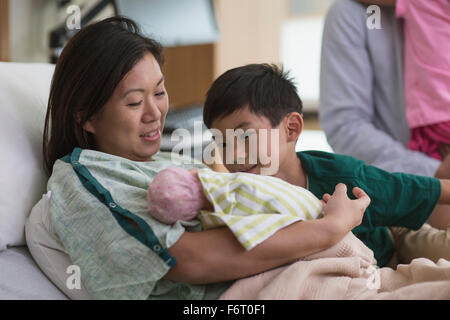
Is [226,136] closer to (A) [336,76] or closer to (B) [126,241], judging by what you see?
(B) [126,241]

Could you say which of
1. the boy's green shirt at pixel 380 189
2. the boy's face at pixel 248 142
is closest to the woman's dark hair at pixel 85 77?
the boy's face at pixel 248 142

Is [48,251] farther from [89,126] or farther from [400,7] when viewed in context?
[400,7]

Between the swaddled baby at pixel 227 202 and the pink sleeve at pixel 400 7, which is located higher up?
the pink sleeve at pixel 400 7

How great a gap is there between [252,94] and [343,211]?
334mm

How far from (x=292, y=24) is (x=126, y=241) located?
318 cm

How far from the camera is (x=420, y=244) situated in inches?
43.4

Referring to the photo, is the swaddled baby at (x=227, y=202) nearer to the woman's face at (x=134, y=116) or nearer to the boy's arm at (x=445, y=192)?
the woman's face at (x=134, y=116)

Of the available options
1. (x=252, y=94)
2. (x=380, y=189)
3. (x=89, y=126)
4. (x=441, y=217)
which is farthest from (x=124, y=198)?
(x=441, y=217)

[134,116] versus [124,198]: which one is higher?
[134,116]

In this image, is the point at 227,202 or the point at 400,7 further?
the point at 400,7

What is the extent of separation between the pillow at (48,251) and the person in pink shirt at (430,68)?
1041mm

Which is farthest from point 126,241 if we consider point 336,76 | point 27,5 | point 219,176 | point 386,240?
point 27,5

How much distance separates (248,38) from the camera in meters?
2.94

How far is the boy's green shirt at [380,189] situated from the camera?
1.00 m
